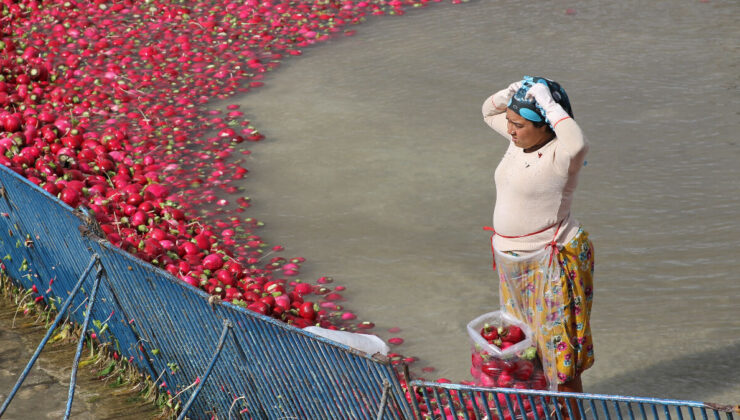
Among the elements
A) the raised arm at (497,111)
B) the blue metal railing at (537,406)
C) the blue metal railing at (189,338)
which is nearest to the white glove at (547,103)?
the raised arm at (497,111)

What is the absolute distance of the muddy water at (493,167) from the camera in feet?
15.8

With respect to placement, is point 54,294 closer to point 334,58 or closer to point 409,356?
point 409,356

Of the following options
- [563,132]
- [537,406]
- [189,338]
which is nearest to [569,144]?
[563,132]

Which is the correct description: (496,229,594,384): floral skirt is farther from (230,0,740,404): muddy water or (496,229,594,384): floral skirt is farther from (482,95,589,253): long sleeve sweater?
(230,0,740,404): muddy water

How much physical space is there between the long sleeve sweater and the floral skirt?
0.07m

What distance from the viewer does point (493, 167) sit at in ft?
21.6

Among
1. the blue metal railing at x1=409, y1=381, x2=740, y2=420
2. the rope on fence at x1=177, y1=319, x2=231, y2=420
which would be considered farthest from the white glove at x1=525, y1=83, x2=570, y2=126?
the rope on fence at x1=177, y1=319, x2=231, y2=420

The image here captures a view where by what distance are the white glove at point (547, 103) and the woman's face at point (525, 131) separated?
9 cm

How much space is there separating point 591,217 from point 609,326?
46.2 inches

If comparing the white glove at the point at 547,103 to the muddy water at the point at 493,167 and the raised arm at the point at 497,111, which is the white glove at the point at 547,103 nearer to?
the raised arm at the point at 497,111

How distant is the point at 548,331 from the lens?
362cm

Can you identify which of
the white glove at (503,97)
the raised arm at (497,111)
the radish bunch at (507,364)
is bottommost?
the radish bunch at (507,364)

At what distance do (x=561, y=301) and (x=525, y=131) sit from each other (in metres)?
0.70

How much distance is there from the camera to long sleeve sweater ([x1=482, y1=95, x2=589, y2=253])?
3408 millimetres
